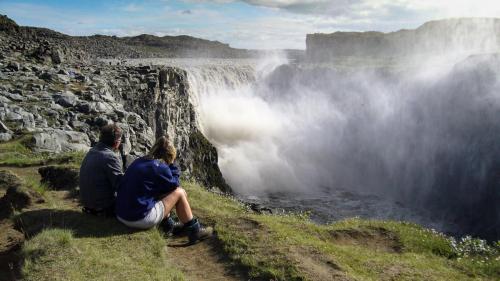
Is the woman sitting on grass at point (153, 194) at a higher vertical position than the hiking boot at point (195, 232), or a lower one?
higher

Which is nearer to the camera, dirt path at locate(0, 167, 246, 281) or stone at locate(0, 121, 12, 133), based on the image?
dirt path at locate(0, 167, 246, 281)

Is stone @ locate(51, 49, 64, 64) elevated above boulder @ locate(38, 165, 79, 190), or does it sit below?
above

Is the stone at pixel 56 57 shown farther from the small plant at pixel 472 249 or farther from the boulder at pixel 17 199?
the small plant at pixel 472 249

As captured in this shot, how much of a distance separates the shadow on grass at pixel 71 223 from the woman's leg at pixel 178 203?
2.48 ft

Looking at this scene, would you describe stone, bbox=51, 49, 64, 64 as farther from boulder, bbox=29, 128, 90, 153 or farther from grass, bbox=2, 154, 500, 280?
grass, bbox=2, 154, 500, 280

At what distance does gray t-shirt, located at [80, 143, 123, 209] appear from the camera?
29.1ft

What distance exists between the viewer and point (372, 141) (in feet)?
188

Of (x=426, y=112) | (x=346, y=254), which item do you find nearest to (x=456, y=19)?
(x=426, y=112)

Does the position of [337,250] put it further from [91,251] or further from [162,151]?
[91,251]

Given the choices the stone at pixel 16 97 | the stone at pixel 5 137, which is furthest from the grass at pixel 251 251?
the stone at pixel 16 97

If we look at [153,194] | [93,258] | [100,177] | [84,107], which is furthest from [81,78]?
[93,258]

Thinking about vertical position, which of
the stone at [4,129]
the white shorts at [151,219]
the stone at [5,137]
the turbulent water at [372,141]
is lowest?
the turbulent water at [372,141]

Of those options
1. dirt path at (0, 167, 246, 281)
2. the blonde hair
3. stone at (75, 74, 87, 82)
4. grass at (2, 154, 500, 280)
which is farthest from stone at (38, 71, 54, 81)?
the blonde hair

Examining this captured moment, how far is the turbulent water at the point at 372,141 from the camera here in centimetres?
4216
